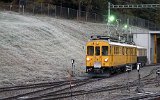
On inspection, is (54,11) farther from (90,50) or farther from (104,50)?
(104,50)

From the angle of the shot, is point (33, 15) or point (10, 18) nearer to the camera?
point (10, 18)

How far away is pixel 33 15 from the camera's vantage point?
6034 centimetres

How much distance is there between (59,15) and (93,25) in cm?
675

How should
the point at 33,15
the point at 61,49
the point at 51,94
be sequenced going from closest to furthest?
the point at 51,94
the point at 61,49
the point at 33,15

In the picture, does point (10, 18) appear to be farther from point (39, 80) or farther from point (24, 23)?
point (39, 80)

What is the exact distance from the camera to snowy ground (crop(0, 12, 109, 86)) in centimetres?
3180

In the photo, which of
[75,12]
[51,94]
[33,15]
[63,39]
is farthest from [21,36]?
[75,12]

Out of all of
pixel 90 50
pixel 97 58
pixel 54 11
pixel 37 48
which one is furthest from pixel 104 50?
pixel 54 11

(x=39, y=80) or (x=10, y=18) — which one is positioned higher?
(x=10, y=18)

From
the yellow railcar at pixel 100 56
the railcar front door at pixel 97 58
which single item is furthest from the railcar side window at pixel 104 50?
the railcar front door at pixel 97 58

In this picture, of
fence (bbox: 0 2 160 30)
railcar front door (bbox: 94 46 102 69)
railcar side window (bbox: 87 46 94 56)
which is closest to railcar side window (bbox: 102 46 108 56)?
railcar front door (bbox: 94 46 102 69)

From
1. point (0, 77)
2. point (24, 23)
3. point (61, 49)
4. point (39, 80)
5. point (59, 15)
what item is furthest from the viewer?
point (59, 15)

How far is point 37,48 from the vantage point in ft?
136

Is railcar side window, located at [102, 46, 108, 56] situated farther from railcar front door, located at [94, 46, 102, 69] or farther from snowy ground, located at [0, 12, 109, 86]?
snowy ground, located at [0, 12, 109, 86]
